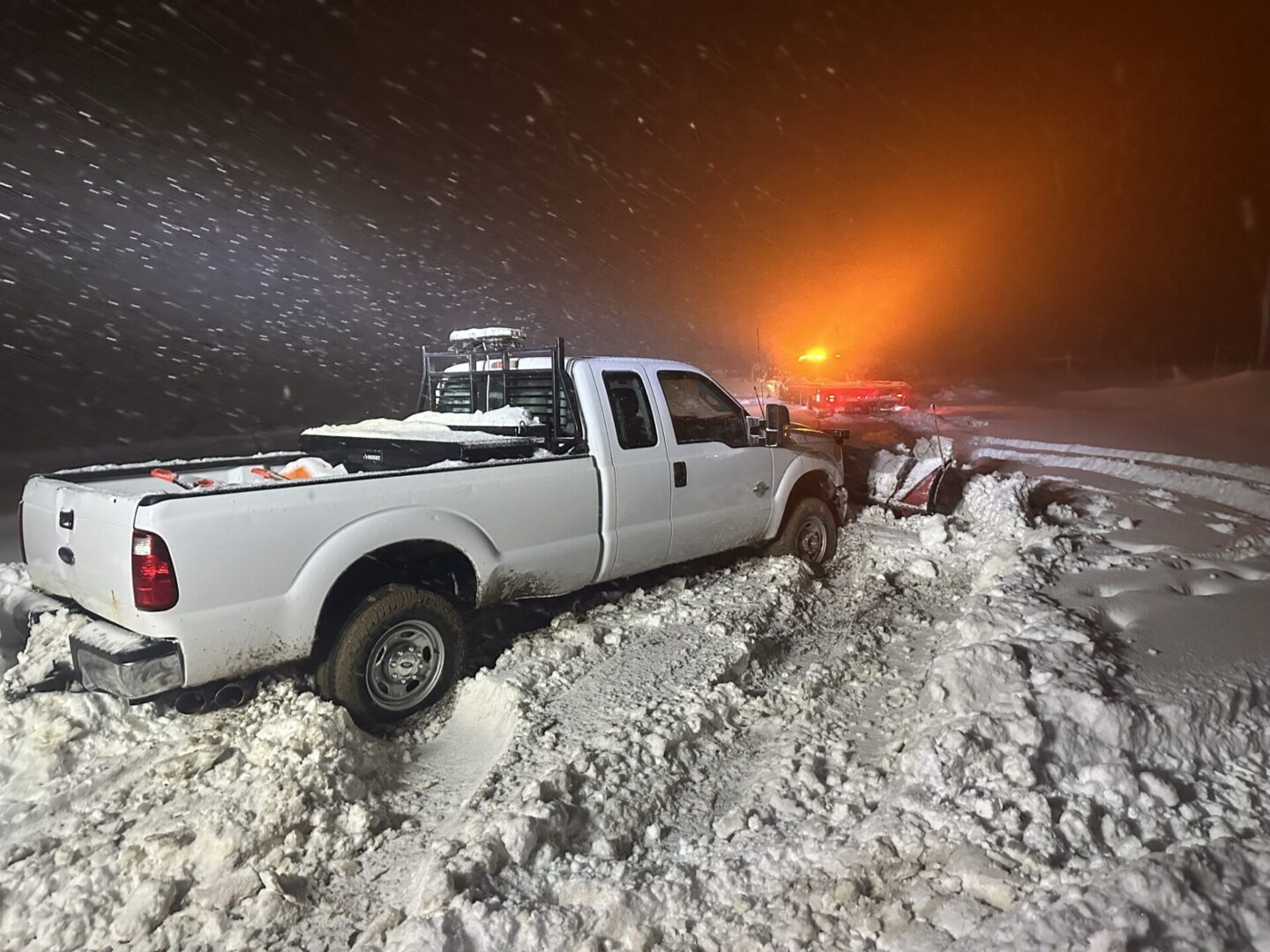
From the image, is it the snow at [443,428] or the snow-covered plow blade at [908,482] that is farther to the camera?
the snow-covered plow blade at [908,482]

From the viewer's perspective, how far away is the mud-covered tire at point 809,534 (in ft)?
22.1

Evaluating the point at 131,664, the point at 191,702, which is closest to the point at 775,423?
the point at 191,702

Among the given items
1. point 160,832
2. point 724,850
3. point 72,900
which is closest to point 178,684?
point 160,832

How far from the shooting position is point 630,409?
17.9 ft

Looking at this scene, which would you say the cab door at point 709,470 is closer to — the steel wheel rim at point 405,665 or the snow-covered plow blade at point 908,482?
the steel wheel rim at point 405,665

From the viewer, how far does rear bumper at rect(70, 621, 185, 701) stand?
3.37 meters

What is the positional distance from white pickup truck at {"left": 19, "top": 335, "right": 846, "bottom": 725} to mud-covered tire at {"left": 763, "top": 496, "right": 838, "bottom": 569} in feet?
0.17

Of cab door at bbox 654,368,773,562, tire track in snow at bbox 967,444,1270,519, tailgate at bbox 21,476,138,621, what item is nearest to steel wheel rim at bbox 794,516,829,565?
cab door at bbox 654,368,773,562

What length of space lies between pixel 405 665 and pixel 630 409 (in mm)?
2305

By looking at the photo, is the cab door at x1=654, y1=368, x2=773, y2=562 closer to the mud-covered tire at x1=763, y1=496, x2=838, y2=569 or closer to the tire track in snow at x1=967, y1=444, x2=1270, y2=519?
the mud-covered tire at x1=763, y1=496, x2=838, y2=569

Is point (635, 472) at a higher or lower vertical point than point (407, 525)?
higher

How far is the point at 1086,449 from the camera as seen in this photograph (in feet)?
46.5

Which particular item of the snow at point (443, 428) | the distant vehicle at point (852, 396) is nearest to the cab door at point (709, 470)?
the snow at point (443, 428)

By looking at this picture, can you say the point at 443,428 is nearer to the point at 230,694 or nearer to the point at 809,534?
the point at 230,694
